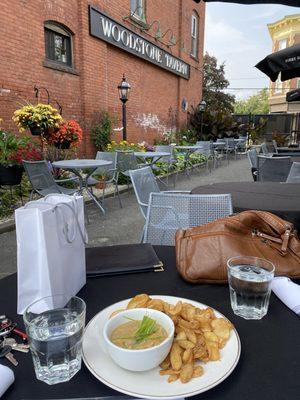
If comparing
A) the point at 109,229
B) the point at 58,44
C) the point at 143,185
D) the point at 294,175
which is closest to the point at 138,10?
the point at 58,44

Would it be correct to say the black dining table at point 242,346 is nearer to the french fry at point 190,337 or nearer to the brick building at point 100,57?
the french fry at point 190,337

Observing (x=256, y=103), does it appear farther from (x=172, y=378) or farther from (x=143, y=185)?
(x=172, y=378)

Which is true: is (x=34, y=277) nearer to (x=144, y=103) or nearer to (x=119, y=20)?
(x=119, y=20)

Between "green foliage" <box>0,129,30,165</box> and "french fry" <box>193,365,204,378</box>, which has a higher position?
"green foliage" <box>0,129,30,165</box>

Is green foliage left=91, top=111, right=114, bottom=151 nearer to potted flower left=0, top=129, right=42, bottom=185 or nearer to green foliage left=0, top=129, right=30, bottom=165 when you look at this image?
potted flower left=0, top=129, right=42, bottom=185

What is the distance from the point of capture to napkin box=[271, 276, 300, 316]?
92cm

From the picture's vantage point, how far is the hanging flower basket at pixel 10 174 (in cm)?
418

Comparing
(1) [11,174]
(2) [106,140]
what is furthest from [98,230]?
(2) [106,140]

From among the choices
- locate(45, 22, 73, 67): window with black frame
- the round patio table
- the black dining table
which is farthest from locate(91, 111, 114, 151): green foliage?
the black dining table

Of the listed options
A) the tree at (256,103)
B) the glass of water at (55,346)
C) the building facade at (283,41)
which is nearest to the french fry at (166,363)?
the glass of water at (55,346)

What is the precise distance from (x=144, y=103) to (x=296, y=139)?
783cm

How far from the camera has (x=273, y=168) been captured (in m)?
4.41

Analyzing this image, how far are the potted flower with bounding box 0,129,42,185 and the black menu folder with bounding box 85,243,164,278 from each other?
3279mm

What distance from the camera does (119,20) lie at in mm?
8500
